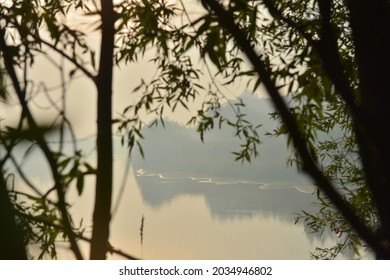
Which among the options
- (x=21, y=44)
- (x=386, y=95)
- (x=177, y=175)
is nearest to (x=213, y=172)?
(x=177, y=175)

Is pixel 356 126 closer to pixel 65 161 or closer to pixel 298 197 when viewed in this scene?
pixel 65 161

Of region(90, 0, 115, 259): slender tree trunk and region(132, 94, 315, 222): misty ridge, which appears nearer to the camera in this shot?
region(90, 0, 115, 259): slender tree trunk

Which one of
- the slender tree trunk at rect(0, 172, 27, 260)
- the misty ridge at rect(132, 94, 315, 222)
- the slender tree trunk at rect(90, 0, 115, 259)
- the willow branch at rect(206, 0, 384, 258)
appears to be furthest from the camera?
the misty ridge at rect(132, 94, 315, 222)

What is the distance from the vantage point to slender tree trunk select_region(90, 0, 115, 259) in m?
1.67

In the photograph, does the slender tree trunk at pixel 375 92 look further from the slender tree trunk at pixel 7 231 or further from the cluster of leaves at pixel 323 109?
the slender tree trunk at pixel 7 231

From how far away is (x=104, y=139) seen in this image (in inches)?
66.6

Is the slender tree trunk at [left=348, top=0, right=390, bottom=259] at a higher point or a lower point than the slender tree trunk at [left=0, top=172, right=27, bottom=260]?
higher

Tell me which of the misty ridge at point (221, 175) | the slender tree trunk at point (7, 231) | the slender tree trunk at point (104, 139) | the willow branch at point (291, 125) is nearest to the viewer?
the willow branch at point (291, 125)

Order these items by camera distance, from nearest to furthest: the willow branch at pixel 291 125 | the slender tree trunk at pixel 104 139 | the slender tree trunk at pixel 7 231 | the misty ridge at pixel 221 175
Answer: the willow branch at pixel 291 125 < the slender tree trunk at pixel 7 231 < the slender tree trunk at pixel 104 139 < the misty ridge at pixel 221 175

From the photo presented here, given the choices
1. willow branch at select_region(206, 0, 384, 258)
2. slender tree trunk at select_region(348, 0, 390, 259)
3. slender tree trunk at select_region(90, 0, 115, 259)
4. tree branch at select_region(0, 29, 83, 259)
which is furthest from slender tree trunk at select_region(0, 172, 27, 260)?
slender tree trunk at select_region(348, 0, 390, 259)

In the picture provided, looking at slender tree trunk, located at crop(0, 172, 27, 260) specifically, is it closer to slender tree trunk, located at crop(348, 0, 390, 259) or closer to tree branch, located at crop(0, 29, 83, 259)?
tree branch, located at crop(0, 29, 83, 259)

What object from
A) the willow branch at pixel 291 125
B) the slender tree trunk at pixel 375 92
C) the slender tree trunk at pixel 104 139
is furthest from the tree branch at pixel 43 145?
the slender tree trunk at pixel 375 92

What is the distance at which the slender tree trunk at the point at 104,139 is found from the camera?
167cm
